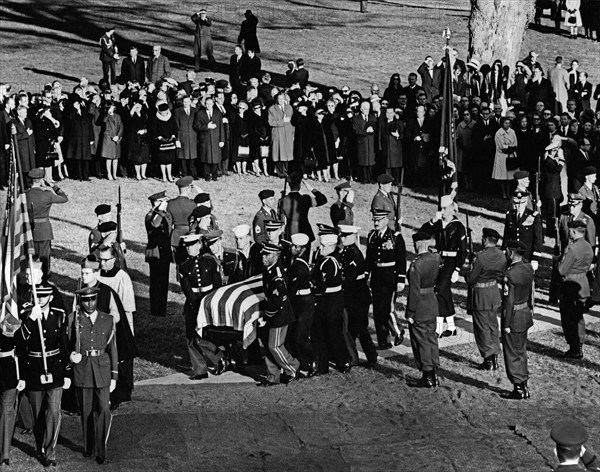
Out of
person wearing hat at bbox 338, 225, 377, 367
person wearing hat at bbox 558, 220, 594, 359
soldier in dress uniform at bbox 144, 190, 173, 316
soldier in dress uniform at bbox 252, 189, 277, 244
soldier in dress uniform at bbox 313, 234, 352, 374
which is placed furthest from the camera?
soldier in dress uniform at bbox 144, 190, 173, 316

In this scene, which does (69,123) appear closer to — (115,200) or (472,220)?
(115,200)

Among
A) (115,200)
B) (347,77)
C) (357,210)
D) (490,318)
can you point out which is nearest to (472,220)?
(357,210)

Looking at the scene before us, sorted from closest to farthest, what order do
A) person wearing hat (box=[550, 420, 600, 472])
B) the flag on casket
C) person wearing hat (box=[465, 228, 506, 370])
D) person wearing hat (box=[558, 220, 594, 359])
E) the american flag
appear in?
person wearing hat (box=[550, 420, 600, 472])
the american flag
the flag on casket
person wearing hat (box=[465, 228, 506, 370])
person wearing hat (box=[558, 220, 594, 359])

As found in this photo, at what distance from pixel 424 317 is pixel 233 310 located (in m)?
2.08

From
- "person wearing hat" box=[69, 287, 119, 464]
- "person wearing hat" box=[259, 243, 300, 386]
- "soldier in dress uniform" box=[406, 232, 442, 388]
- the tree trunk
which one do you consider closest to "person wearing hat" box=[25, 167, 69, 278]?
"person wearing hat" box=[259, 243, 300, 386]

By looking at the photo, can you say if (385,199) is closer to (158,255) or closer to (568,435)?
(158,255)

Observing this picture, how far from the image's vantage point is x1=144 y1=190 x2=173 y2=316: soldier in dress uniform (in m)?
17.8

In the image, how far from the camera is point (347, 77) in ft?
113

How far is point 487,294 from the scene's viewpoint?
51.0 feet

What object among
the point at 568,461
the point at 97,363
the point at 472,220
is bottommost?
the point at 472,220

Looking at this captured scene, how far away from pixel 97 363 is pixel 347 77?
22.6m

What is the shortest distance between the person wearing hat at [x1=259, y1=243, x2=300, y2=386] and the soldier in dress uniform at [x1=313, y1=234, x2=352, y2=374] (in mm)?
463

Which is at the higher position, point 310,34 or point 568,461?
point 568,461

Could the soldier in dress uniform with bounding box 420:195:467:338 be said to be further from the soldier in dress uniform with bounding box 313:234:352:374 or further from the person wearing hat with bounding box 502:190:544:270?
the soldier in dress uniform with bounding box 313:234:352:374
